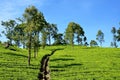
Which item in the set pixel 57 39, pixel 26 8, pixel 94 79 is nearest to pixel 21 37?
pixel 26 8

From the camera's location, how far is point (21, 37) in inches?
2904

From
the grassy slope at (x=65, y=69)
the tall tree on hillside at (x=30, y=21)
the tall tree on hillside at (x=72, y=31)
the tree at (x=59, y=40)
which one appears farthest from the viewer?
the tree at (x=59, y=40)

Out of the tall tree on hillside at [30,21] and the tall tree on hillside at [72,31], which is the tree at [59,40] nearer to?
the tall tree on hillside at [72,31]

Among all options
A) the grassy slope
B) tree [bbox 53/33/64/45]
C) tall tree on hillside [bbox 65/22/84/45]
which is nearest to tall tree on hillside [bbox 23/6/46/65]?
the grassy slope

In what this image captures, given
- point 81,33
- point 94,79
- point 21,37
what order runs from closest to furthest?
1. point 94,79
2. point 21,37
3. point 81,33

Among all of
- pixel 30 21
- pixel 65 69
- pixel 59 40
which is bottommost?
pixel 65 69

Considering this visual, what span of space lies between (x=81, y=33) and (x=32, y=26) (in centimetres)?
8548

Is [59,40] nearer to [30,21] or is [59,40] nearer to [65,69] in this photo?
[30,21]

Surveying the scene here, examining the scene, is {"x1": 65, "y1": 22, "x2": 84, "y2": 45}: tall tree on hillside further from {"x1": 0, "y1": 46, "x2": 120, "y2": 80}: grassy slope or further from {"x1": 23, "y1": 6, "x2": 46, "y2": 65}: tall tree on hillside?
{"x1": 23, "y1": 6, "x2": 46, "y2": 65}: tall tree on hillside

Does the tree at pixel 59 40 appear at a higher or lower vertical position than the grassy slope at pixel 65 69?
higher

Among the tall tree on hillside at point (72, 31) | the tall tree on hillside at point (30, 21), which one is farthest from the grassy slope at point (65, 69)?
the tall tree on hillside at point (72, 31)

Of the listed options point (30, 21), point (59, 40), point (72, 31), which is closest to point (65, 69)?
point (30, 21)

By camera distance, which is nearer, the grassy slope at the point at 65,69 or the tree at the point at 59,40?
the grassy slope at the point at 65,69

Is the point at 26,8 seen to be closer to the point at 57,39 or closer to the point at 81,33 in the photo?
the point at 81,33
